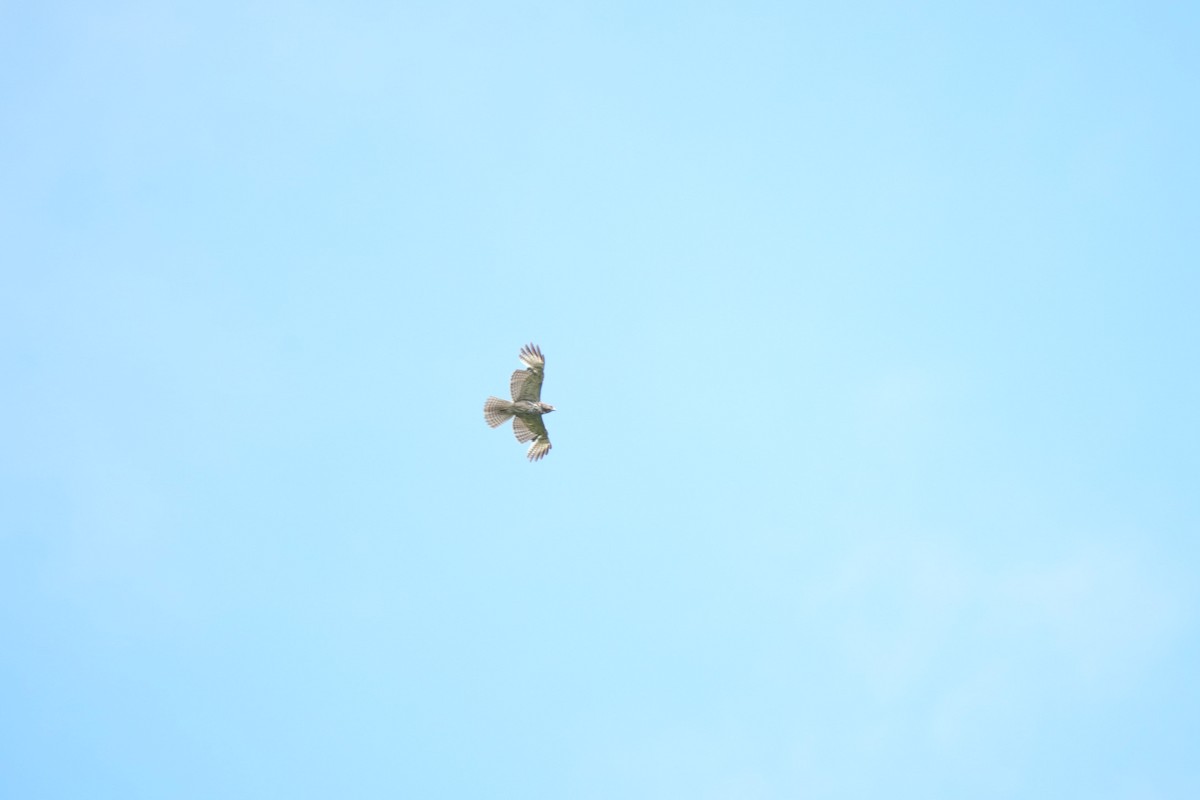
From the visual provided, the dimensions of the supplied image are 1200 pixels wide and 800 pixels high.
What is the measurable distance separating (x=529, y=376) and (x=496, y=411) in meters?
2.19

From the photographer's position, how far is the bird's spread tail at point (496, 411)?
2247 inches

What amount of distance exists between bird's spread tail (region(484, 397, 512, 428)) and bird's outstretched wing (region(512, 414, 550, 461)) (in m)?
0.44

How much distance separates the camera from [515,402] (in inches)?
2244

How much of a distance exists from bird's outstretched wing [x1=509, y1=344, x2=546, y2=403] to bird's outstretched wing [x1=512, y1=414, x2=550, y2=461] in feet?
3.20

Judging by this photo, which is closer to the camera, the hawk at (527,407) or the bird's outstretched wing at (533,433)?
the hawk at (527,407)

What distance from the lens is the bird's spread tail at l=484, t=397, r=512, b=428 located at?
5706 cm

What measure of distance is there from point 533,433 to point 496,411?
172 centimetres

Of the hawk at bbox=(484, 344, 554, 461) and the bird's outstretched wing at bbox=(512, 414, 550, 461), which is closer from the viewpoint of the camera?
the hawk at bbox=(484, 344, 554, 461)

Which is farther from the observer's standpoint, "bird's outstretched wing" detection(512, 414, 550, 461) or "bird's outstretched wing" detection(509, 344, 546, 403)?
"bird's outstretched wing" detection(512, 414, 550, 461)

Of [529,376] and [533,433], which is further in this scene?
[533,433]

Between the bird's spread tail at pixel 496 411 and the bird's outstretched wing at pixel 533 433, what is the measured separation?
437 millimetres

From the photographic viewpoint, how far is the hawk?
55.9 m

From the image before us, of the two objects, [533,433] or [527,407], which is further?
[533,433]

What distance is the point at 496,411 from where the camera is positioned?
57375 mm
